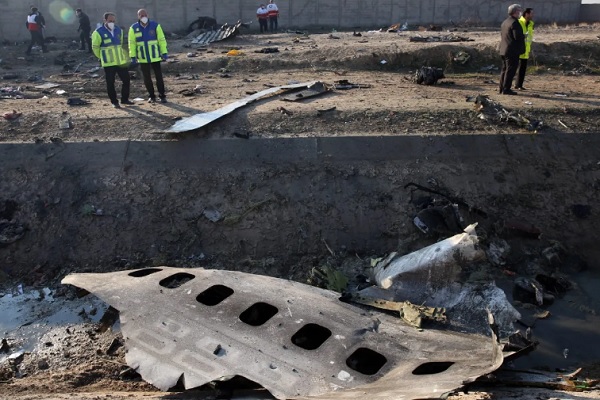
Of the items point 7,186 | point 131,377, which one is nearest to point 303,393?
point 131,377

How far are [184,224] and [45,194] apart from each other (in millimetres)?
2210

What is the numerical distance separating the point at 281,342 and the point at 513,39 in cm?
774

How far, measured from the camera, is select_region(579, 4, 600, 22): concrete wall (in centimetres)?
2528

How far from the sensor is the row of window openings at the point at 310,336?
4355 millimetres

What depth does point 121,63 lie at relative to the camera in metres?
9.57

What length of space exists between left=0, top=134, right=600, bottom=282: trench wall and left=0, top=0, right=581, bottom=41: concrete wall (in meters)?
16.7

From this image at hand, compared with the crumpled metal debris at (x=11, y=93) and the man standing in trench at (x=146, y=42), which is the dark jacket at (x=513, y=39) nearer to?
the man standing in trench at (x=146, y=42)

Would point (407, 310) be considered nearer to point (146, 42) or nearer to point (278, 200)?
point (278, 200)

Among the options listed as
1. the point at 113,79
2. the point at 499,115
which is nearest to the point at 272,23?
the point at 113,79

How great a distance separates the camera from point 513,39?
9719 mm

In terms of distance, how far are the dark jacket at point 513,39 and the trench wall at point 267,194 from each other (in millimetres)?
2164

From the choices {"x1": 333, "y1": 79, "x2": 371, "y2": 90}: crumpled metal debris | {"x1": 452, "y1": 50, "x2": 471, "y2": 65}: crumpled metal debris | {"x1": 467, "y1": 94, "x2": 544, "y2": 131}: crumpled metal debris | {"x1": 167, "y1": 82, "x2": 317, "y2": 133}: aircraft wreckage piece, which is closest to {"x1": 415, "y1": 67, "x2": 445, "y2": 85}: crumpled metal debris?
{"x1": 333, "y1": 79, "x2": 371, "y2": 90}: crumpled metal debris

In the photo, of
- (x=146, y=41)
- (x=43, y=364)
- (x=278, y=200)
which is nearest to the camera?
(x=43, y=364)

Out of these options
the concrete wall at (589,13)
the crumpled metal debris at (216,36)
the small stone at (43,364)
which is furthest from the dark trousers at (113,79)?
the concrete wall at (589,13)
